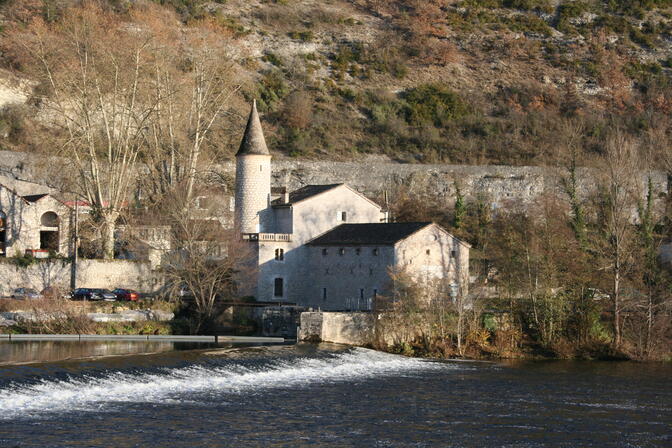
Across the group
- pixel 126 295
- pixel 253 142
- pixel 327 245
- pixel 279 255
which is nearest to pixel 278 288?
pixel 279 255

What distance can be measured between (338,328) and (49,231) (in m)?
22.4

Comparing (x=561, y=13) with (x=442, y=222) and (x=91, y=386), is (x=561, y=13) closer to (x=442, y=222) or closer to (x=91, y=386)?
(x=442, y=222)

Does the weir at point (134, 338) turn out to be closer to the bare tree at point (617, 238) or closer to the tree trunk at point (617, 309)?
the tree trunk at point (617, 309)

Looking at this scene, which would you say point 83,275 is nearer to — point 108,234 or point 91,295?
point 91,295

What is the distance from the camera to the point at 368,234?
52469mm

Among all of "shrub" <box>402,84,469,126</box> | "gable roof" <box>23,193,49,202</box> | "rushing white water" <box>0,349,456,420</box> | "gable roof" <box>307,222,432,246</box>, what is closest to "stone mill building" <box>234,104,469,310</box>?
"gable roof" <box>307,222,432,246</box>

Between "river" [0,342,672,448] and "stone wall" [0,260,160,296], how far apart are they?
13736 millimetres

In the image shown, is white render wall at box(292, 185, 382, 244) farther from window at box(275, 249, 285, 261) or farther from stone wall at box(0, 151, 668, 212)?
stone wall at box(0, 151, 668, 212)

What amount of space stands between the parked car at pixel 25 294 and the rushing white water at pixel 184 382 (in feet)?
54.1

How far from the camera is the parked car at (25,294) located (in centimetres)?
4884

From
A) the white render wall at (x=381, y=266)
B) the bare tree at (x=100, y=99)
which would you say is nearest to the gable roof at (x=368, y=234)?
the white render wall at (x=381, y=266)

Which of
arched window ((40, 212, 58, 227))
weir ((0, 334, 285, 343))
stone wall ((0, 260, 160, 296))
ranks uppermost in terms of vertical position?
arched window ((40, 212, 58, 227))

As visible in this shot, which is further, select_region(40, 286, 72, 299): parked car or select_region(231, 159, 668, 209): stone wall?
select_region(231, 159, 668, 209): stone wall

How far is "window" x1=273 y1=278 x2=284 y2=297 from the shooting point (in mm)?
54312
